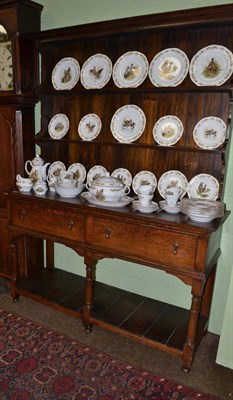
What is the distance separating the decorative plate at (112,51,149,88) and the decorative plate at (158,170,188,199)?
1.96 ft

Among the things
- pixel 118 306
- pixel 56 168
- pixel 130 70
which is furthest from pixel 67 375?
pixel 130 70

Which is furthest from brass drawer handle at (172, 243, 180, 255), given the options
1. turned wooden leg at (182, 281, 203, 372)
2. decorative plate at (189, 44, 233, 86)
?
decorative plate at (189, 44, 233, 86)

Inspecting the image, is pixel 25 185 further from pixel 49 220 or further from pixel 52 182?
pixel 49 220

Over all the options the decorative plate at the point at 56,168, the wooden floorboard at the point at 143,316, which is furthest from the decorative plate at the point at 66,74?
the wooden floorboard at the point at 143,316

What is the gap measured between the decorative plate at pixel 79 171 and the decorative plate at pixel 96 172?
48mm

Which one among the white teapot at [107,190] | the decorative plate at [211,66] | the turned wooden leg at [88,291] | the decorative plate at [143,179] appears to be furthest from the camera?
the decorative plate at [143,179]

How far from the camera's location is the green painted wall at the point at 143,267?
1.89 meters

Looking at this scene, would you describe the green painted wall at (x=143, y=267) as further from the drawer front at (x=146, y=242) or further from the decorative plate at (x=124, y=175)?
the decorative plate at (x=124, y=175)

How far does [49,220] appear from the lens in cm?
201

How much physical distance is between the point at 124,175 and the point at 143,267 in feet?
2.24

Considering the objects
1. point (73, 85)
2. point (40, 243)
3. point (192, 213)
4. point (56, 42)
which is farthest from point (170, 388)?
point (56, 42)

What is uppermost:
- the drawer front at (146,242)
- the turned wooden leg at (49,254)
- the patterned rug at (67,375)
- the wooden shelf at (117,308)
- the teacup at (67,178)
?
the teacup at (67,178)

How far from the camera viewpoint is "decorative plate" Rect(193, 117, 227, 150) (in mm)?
1800

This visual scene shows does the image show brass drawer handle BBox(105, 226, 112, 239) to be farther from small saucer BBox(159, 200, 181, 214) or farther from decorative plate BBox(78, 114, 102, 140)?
decorative plate BBox(78, 114, 102, 140)
